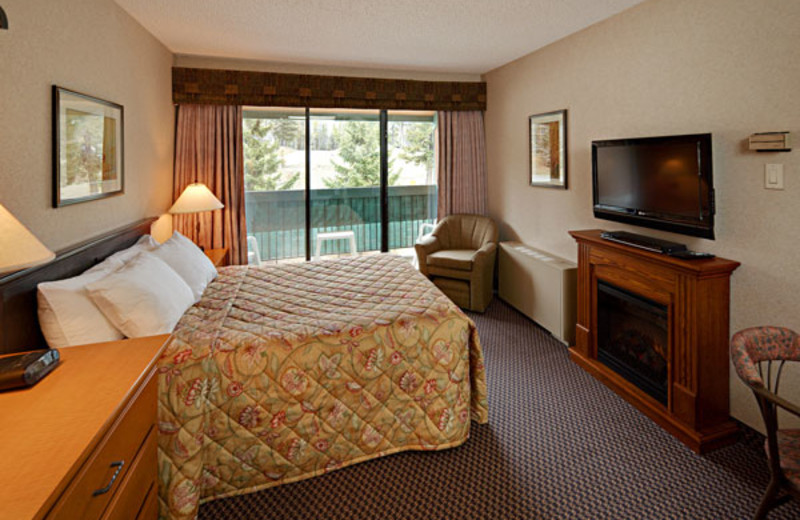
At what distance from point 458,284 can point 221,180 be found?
8.99ft

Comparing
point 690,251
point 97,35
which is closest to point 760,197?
point 690,251

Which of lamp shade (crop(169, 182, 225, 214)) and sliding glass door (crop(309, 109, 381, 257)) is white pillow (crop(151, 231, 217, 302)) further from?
sliding glass door (crop(309, 109, 381, 257))

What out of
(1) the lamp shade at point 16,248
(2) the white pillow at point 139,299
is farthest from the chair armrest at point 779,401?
(2) the white pillow at point 139,299

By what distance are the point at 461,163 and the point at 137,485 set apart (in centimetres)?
463

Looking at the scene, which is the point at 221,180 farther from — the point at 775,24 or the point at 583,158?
the point at 775,24

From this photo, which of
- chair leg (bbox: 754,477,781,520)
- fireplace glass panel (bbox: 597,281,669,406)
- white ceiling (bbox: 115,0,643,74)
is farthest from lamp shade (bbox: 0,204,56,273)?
fireplace glass panel (bbox: 597,281,669,406)

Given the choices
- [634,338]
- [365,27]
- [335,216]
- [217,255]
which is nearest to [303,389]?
[634,338]

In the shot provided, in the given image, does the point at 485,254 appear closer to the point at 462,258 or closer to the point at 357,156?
the point at 462,258

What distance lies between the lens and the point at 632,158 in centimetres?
289

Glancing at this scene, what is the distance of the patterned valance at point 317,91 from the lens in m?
4.27

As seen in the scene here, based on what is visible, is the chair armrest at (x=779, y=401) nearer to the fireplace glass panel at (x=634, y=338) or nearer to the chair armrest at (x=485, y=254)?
the fireplace glass panel at (x=634, y=338)

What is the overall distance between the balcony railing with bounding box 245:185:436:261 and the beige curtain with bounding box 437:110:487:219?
0.20 metres

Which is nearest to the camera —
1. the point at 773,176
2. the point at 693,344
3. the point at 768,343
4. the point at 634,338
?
the point at 768,343

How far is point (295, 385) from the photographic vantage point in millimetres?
2086
